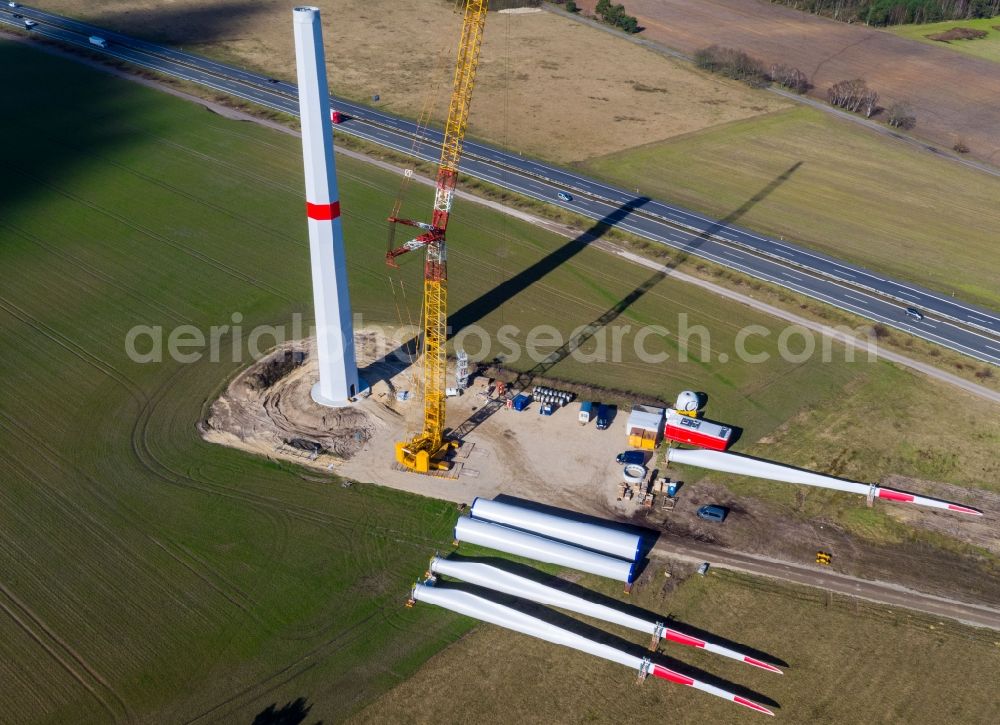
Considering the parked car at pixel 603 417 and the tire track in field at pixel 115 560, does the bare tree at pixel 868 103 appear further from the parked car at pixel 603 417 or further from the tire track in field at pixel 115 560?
the tire track in field at pixel 115 560

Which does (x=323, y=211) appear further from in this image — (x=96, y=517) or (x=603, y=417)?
(x=603, y=417)

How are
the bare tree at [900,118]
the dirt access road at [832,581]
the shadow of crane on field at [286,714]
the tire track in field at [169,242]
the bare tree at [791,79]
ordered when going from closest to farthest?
the shadow of crane on field at [286,714] < the dirt access road at [832,581] < the tire track in field at [169,242] < the bare tree at [900,118] < the bare tree at [791,79]

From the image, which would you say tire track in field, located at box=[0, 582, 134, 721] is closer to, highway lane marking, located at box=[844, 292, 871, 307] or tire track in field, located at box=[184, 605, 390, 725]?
tire track in field, located at box=[184, 605, 390, 725]

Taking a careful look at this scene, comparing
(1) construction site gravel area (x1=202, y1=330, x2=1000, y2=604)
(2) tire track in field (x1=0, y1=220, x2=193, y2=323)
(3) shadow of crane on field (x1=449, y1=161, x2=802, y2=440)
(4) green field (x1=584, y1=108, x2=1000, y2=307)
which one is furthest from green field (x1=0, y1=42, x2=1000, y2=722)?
(4) green field (x1=584, y1=108, x2=1000, y2=307)

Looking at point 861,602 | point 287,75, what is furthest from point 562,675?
point 287,75

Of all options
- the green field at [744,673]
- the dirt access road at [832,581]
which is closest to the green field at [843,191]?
the dirt access road at [832,581]
